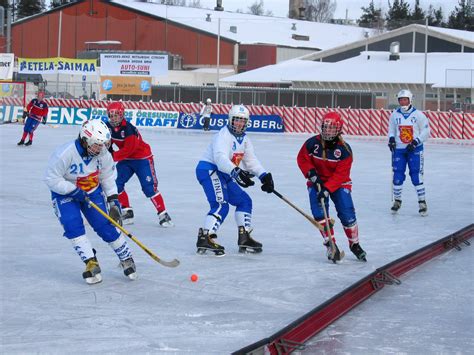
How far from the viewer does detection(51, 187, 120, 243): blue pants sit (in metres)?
7.21

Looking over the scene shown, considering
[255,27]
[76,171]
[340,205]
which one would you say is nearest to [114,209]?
[76,171]

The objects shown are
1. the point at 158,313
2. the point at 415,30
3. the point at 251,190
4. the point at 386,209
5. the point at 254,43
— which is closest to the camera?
the point at 158,313

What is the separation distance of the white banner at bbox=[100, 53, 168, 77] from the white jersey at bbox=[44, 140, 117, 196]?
35622mm

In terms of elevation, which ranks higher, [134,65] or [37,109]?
[134,65]

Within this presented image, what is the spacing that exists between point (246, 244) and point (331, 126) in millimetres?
1486

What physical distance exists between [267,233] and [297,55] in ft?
168

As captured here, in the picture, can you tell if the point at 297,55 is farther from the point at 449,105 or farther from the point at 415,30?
the point at 449,105

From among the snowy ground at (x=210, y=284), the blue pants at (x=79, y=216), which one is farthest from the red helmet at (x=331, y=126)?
the blue pants at (x=79, y=216)

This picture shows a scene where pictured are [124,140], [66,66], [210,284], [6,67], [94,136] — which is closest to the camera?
[94,136]

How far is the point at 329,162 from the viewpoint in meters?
8.48

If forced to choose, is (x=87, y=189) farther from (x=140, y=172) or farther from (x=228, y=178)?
(x=140, y=172)

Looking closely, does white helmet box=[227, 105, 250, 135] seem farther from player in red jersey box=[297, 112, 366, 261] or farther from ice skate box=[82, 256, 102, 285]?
ice skate box=[82, 256, 102, 285]

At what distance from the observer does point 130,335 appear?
5.75m

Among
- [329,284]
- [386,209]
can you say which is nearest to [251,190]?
[386,209]
